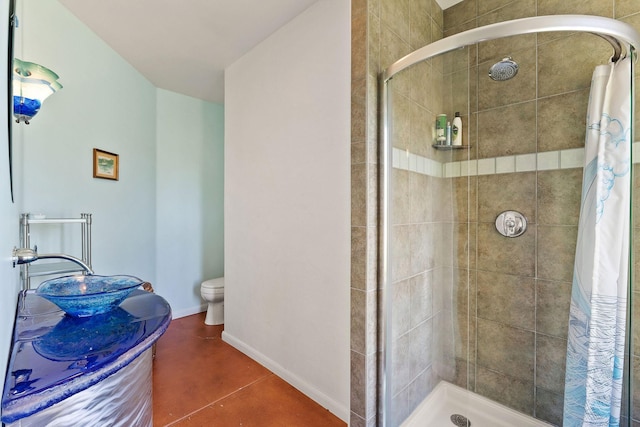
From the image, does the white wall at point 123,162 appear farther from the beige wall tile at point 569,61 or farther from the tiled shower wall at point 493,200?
the beige wall tile at point 569,61

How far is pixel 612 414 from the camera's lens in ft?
4.08

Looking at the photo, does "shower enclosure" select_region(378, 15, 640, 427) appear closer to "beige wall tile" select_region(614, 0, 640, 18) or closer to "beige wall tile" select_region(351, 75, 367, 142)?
"beige wall tile" select_region(351, 75, 367, 142)

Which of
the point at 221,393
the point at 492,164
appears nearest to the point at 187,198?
the point at 221,393

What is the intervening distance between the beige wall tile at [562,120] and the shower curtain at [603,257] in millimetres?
48

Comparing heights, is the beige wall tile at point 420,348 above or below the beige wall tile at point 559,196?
below

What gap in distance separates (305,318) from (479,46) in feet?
5.86

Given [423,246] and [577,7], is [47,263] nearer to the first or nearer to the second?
[423,246]

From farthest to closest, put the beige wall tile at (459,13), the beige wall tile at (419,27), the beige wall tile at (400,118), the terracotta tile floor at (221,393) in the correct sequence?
the beige wall tile at (459,13) < the beige wall tile at (419,27) < the terracotta tile floor at (221,393) < the beige wall tile at (400,118)

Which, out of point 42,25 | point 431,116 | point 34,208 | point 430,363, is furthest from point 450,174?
point 42,25

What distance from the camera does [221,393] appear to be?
6.18 ft

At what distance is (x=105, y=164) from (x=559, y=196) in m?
3.12

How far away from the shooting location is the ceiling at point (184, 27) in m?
1.88

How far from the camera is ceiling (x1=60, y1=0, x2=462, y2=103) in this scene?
188 cm

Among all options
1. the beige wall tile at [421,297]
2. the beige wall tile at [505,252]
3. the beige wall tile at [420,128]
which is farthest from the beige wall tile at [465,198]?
the beige wall tile at [421,297]
